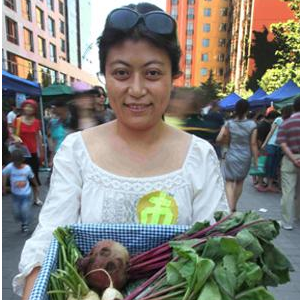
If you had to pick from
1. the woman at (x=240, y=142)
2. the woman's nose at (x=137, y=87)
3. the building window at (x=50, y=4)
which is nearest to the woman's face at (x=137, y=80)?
the woman's nose at (x=137, y=87)

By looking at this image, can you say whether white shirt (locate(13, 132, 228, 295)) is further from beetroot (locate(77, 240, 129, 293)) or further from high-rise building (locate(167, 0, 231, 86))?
high-rise building (locate(167, 0, 231, 86))

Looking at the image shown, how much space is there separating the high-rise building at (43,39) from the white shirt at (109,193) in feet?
81.2

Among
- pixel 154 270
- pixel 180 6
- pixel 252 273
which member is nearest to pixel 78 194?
pixel 154 270

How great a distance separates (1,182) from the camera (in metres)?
5.02

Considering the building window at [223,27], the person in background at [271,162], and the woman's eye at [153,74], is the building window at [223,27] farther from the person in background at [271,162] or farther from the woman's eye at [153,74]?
the woman's eye at [153,74]

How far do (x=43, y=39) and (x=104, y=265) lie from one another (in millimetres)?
41859

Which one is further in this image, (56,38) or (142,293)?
(56,38)

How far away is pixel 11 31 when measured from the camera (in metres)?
29.9

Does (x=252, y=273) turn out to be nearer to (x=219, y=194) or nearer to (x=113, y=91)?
(x=219, y=194)

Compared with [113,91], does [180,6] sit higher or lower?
higher

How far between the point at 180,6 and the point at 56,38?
4519 centimetres

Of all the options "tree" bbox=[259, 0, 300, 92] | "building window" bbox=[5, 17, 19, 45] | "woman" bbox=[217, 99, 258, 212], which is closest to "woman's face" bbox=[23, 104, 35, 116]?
"woman" bbox=[217, 99, 258, 212]

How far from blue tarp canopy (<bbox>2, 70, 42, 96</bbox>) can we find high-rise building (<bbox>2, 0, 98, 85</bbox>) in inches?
709

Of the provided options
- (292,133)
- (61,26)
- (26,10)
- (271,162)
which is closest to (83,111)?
(292,133)
